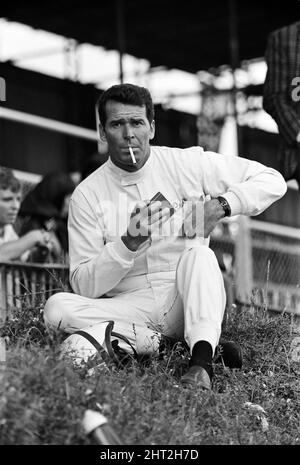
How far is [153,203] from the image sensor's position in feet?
20.0

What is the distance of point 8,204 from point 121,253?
104 inches

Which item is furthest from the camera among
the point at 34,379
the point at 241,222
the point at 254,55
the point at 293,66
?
the point at 254,55

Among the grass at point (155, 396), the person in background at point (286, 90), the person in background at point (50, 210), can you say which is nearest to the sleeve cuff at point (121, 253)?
the grass at point (155, 396)

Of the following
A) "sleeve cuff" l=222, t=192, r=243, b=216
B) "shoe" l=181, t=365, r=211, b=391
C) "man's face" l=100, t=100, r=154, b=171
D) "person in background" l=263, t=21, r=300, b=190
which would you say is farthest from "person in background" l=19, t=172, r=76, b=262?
→ "shoe" l=181, t=365, r=211, b=391

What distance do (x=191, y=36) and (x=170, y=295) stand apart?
850 centimetres

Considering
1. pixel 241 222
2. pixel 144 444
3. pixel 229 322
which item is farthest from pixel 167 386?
pixel 241 222

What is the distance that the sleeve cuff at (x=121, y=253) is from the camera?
20.5ft

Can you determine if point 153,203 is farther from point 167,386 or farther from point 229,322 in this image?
point 229,322

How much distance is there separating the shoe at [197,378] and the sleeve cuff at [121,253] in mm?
646

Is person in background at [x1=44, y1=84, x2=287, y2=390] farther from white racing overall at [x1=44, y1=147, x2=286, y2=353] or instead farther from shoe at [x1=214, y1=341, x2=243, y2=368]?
shoe at [x1=214, y1=341, x2=243, y2=368]

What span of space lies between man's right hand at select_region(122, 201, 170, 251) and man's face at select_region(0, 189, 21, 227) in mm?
2666

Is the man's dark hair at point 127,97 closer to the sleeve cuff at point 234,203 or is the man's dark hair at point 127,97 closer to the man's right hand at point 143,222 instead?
the sleeve cuff at point 234,203

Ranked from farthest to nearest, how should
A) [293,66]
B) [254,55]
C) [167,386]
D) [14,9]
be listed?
1. [254,55]
2. [14,9]
3. [293,66]
4. [167,386]

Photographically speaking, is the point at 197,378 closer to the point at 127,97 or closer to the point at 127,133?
the point at 127,133
